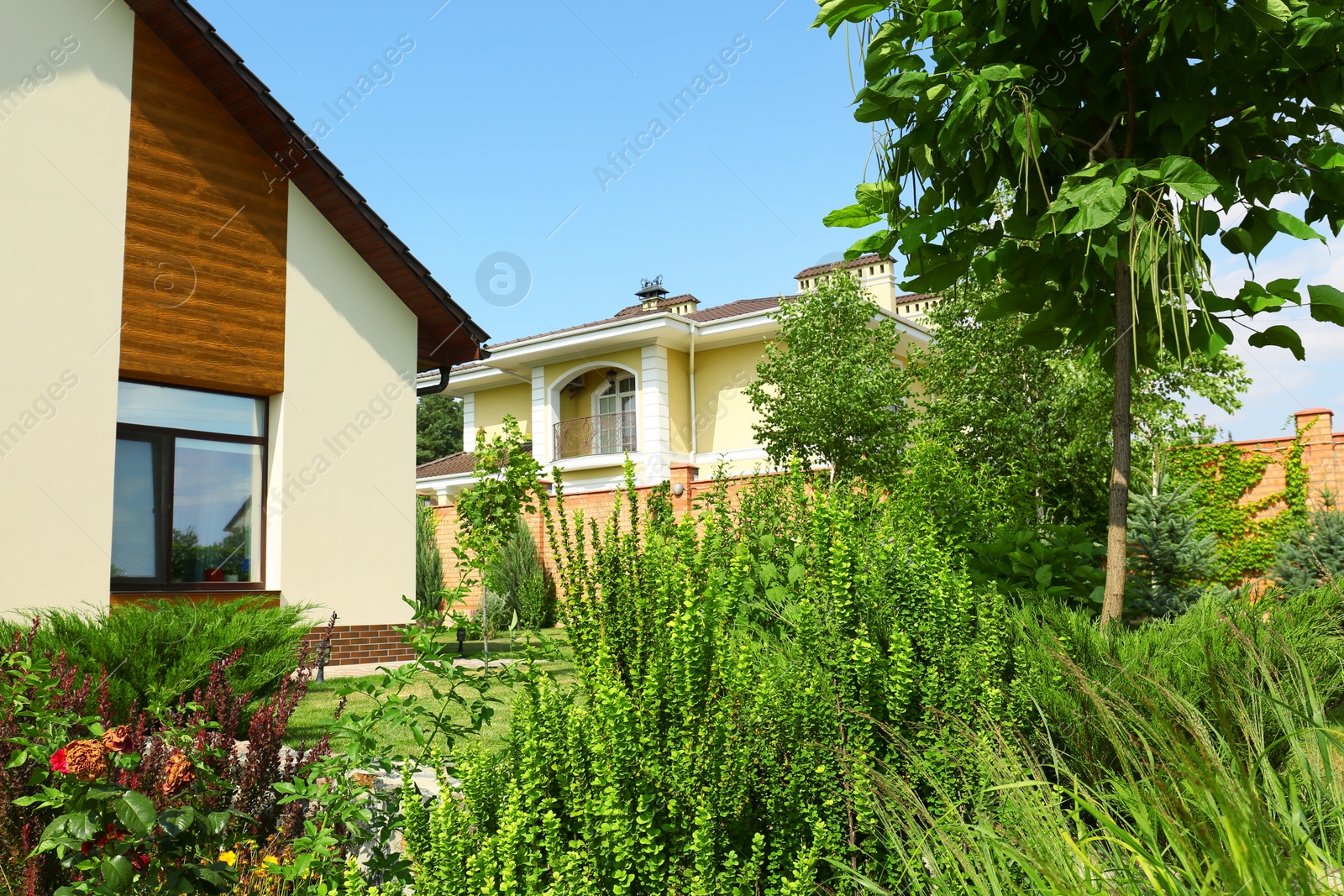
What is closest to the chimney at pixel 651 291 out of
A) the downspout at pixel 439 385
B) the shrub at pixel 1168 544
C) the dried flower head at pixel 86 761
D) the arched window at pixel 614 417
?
the arched window at pixel 614 417

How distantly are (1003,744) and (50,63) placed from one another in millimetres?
10325

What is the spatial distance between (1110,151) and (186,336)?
28.9 ft

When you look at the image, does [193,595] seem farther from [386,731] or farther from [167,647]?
[386,731]

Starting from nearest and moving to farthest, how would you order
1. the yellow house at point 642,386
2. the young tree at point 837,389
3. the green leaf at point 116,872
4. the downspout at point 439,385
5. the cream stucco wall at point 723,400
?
the green leaf at point 116,872
the downspout at point 439,385
the young tree at point 837,389
the yellow house at point 642,386
the cream stucco wall at point 723,400

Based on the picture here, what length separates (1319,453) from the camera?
11.6 meters

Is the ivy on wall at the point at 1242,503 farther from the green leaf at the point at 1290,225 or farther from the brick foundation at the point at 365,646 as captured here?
the brick foundation at the point at 365,646

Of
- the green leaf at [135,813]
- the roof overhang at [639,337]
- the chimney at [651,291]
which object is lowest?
the green leaf at [135,813]

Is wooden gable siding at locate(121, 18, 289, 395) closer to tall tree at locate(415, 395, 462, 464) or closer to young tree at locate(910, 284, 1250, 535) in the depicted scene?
young tree at locate(910, 284, 1250, 535)

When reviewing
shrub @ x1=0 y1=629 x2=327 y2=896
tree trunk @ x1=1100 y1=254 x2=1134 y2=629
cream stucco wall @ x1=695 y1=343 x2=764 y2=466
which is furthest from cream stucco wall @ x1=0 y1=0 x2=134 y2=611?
cream stucco wall @ x1=695 y1=343 x2=764 y2=466

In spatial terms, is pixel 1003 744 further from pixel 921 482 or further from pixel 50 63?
pixel 50 63

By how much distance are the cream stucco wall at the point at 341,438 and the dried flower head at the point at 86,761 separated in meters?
7.47

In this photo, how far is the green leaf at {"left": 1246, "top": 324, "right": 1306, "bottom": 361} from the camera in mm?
3437

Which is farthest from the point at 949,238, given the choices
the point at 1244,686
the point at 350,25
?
the point at 350,25

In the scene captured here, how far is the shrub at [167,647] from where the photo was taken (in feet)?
14.0
